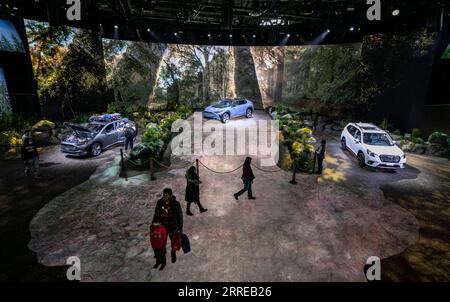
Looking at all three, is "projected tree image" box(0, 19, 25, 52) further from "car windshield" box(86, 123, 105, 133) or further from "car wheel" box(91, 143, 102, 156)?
"car wheel" box(91, 143, 102, 156)

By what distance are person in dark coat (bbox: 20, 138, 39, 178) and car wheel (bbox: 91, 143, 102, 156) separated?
286 centimetres

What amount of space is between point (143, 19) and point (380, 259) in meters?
19.8

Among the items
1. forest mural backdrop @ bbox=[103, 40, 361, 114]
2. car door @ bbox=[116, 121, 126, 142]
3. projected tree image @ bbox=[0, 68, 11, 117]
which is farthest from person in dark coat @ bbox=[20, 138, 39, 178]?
forest mural backdrop @ bbox=[103, 40, 361, 114]

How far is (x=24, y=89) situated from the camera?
15.9m

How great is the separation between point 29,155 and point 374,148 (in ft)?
48.8

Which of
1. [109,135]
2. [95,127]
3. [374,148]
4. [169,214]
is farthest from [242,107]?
[169,214]

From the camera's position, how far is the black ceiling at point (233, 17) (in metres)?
13.6

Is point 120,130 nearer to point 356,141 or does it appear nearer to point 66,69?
point 66,69

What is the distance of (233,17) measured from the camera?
18.8 m

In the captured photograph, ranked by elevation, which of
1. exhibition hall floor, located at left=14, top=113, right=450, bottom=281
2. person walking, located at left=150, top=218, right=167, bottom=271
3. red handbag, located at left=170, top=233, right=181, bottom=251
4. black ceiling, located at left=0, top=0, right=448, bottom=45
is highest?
black ceiling, located at left=0, top=0, right=448, bottom=45

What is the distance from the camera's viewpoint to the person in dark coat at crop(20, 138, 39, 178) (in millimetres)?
9633

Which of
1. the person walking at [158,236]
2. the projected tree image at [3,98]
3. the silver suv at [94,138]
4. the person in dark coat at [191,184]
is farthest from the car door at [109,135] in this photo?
the person walking at [158,236]
